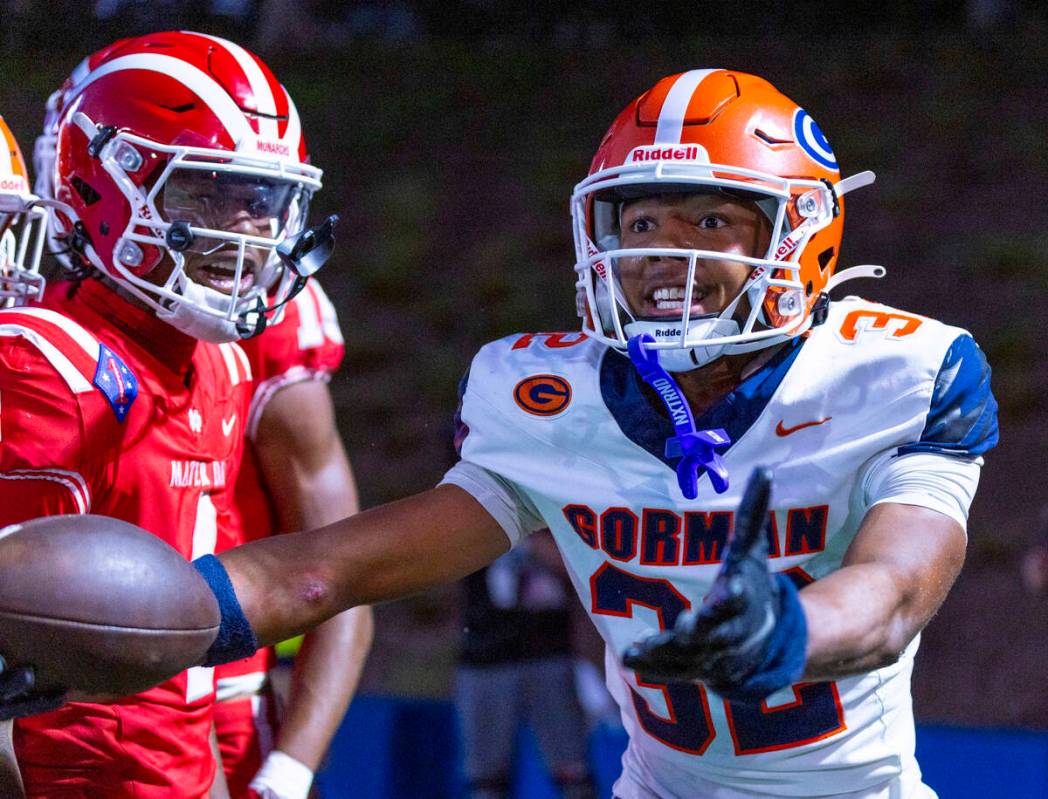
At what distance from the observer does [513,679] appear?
14.7ft

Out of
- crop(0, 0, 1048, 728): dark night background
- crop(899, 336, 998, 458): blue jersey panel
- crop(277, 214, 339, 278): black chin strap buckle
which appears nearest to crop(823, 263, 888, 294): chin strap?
crop(899, 336, 998, 458): blue jersey panel

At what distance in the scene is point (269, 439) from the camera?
2752 mm

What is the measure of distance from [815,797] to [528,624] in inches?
96.6

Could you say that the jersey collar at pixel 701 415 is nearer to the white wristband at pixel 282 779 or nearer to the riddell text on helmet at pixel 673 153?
the riddell text on helmet at pixel 673 153

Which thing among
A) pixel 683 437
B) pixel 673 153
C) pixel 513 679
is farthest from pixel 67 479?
pixel 513 679

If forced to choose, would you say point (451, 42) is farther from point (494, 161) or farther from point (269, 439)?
point (269, 439)

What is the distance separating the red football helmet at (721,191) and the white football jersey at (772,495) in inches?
3.4

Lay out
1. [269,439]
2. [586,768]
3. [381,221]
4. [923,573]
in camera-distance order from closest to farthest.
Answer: [923,573] < [269,439] < [586,768] < [381,221]

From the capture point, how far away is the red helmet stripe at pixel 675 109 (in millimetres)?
2264

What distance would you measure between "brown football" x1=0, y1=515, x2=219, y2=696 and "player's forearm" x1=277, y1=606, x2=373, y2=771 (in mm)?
858

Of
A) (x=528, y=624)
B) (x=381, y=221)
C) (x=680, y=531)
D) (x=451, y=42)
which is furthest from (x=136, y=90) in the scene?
(x=451, y=42)

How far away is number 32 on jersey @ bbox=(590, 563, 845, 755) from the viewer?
2113 millimetres

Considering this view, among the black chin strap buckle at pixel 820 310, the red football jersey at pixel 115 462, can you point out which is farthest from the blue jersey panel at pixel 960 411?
the red football jersey at pixel 115 462

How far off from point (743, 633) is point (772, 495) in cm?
63
